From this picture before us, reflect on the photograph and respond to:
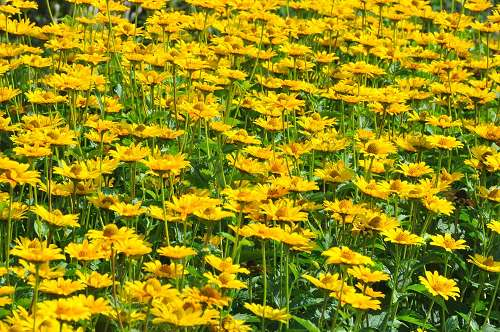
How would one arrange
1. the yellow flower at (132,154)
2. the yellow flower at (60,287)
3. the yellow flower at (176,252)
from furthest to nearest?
the yellow flower at (132,154), the yellow flower at (176,252), the yellow flower at (60,287)

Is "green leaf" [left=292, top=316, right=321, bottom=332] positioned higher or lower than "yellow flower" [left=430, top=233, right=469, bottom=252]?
lower

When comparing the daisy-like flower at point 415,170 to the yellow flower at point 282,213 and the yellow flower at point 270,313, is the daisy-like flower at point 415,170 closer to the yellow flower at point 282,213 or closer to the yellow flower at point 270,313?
the yellow flower at point 282,213

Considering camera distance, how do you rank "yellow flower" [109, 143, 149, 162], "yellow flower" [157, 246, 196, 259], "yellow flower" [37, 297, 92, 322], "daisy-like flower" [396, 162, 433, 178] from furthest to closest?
1. "daisy-like flower" [396, 162, 433, 178]
2. "yellow flower" [109, 143, 149, 162]
3. "yellow flower" [157, 246, 196, 259]
4. "yellow flower" [37, 297, 92, 322]

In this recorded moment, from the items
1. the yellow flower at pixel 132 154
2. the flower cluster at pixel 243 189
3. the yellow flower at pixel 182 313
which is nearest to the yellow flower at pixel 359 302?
the flower cluster at pixel 243 189

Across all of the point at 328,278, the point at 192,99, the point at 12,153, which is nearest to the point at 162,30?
the point at 192,99

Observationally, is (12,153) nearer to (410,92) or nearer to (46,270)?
(46,270)

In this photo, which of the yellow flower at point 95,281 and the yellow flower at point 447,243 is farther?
the yellow flower at point 447,243

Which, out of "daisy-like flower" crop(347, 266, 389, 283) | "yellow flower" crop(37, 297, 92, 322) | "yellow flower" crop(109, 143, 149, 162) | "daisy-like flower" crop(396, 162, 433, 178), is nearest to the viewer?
"yellow flower" crop(37, 297, 92, 322)

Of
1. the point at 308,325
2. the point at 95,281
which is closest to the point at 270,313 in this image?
the point at 308,325

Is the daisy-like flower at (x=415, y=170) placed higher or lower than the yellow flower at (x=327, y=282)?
higher

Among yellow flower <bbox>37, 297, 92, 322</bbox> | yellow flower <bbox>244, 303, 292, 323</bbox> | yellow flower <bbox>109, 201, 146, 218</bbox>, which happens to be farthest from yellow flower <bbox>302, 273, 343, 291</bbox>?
yellow flower <bbox>37, 297, 92, 322</bbox>

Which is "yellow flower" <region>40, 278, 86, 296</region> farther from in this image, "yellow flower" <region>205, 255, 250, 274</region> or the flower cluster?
"yellow flower" <region>205, 255, 250, 274</region>

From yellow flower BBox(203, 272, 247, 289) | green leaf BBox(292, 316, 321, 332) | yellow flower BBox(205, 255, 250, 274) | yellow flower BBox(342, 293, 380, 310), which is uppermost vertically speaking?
yellow flower BBox(203, 272, 247, 289)

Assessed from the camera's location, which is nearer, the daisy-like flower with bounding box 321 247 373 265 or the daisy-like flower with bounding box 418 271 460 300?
the daisy-like flower with bounding box 321 247 373 265
